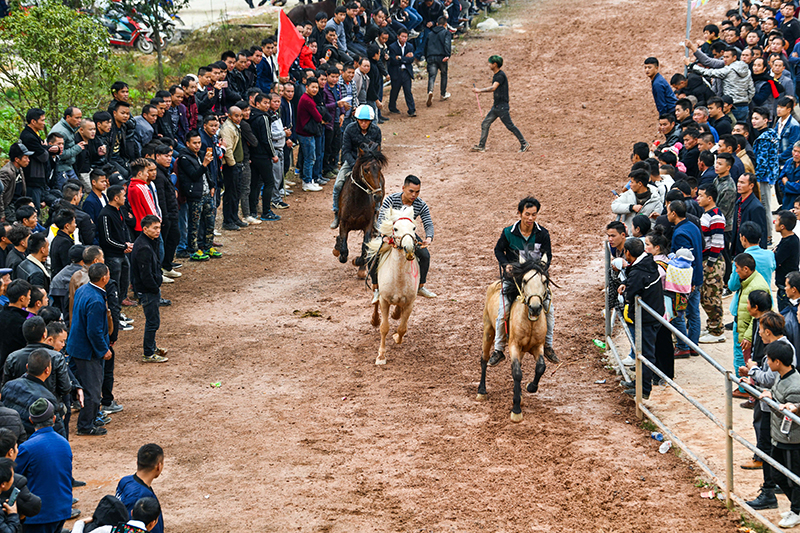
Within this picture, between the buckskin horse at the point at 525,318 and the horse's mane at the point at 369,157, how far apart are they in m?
4.11

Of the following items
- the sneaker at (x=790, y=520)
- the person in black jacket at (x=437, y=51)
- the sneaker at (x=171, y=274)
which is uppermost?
the person in black jacket at (x=437, y=51)

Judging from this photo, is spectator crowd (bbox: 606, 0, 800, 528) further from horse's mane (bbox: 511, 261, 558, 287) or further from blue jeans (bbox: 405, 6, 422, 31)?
blue jeans (bbox: 405, 6, 422, 31)

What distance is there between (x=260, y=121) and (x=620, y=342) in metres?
8.26

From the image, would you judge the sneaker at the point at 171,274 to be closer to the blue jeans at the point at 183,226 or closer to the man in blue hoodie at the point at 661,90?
the blue jeans at the point at 183,226

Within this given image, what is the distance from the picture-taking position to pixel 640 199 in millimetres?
10406

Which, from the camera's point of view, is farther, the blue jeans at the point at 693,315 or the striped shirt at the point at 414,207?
the striped shirt at the point at 414,207

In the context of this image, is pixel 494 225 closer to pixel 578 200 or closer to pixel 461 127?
pixel 578 200

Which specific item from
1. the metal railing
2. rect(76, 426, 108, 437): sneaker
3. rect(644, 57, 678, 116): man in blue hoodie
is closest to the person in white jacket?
the metal railing

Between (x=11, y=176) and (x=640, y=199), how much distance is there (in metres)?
8.52

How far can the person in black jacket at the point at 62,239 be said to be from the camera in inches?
372

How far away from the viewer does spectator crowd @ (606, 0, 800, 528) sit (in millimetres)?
6598

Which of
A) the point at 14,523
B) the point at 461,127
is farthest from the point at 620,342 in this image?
the point at 461,127

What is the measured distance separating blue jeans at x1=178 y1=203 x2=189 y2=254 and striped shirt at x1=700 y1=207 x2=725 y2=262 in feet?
27.1

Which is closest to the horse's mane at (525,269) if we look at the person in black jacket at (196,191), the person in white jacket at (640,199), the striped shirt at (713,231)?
the person in white jacket at (640,199)
